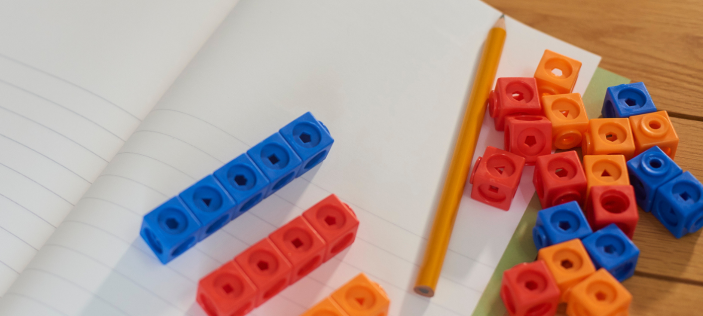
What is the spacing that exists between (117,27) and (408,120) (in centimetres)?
41

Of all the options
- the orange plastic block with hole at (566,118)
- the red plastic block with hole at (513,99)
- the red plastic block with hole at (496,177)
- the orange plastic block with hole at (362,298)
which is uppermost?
the orange plastic block with hole at (566,118)

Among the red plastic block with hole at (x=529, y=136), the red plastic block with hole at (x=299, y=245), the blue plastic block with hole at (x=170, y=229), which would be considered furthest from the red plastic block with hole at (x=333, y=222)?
the red plastic block with hole at (x=529, y=136)

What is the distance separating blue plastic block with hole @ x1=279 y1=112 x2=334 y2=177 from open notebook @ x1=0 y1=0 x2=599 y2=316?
0.15 ft

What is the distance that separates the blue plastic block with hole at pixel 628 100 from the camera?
0.81 m

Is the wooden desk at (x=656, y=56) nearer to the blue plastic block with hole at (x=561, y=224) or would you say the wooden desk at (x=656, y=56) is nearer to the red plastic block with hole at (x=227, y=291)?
the blue plastic block with hole at (x=561, y=224)

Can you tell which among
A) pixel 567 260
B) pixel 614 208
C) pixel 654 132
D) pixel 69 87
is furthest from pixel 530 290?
pixel 69 87

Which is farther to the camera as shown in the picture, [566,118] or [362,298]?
[566,118]

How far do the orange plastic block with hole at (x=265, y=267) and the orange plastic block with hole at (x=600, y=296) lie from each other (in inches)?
12.3

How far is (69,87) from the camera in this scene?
80cm

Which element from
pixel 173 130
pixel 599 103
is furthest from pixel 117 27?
pixel 599 103

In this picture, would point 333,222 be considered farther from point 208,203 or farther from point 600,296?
point 600,296

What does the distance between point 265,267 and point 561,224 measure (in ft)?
1.14

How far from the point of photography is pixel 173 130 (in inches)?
31.2

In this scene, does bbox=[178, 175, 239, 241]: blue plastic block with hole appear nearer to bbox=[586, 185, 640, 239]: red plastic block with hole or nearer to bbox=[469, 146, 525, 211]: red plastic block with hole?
bbox=[469, 146, 525, 211]: red plastic block with hole
